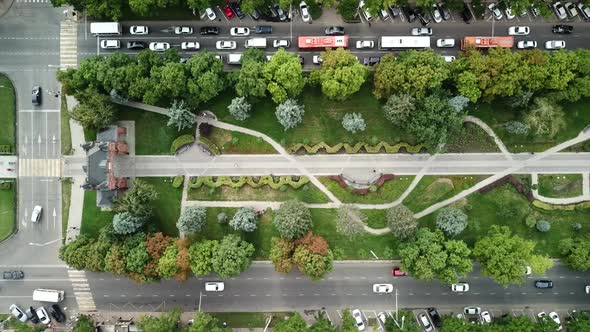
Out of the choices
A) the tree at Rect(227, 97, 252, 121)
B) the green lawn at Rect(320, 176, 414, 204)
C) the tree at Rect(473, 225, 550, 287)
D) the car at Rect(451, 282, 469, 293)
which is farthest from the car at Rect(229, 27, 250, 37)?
the car at Rect(451, 282, 469, 293)

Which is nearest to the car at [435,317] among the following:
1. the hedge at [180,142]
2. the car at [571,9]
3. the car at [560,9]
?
the hedge at [180,142]

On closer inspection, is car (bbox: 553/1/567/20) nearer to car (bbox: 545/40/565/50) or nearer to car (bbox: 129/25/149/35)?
car (bbox: 545/40/565/50)

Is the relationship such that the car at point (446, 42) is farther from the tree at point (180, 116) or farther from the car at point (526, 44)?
the tree at point (180, 116)

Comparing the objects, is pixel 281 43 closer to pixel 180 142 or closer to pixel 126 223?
pixel 180 142

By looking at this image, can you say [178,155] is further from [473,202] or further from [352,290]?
[473,202]

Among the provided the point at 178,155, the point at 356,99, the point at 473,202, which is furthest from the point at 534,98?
the point at 178,155

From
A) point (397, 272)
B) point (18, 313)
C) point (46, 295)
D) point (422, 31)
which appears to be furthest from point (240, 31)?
point (18, 313)
